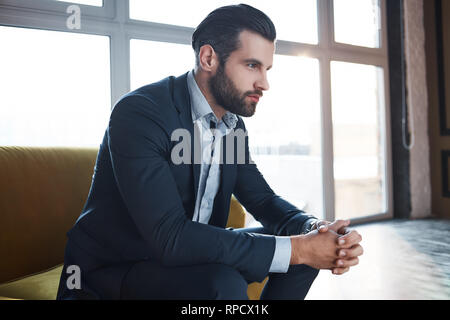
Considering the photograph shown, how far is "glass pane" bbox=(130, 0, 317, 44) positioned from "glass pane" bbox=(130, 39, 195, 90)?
0.19 metres

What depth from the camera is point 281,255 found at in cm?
101

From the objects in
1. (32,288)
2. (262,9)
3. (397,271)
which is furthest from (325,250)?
(262,9)

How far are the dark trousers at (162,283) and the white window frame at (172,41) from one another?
1.85 m

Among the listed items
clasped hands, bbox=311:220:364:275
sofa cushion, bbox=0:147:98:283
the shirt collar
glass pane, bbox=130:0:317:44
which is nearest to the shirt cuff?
clasped hands, bbox=311:220:364:275

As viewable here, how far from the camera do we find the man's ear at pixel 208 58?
50.9 inches

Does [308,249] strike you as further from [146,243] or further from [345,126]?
[345,126]

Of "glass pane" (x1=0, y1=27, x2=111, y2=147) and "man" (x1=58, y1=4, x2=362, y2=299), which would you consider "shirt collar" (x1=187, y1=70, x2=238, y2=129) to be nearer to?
"man" (x1=58, y1=4, x2=362, y2=299)

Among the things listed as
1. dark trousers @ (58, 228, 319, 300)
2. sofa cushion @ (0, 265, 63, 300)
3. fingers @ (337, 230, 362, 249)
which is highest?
fingers @ (337, 230, 362, 249)

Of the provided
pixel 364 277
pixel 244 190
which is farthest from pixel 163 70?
pixel 364 277

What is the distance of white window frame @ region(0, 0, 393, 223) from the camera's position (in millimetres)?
2389

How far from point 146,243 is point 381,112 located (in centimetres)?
409

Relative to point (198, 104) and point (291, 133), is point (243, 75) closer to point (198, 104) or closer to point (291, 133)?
point (198, 104)

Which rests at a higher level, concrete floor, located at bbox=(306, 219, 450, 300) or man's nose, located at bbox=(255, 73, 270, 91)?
man's nose, located at bbox=(255, 73, 270, 91)

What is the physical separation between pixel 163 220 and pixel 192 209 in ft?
0.80
